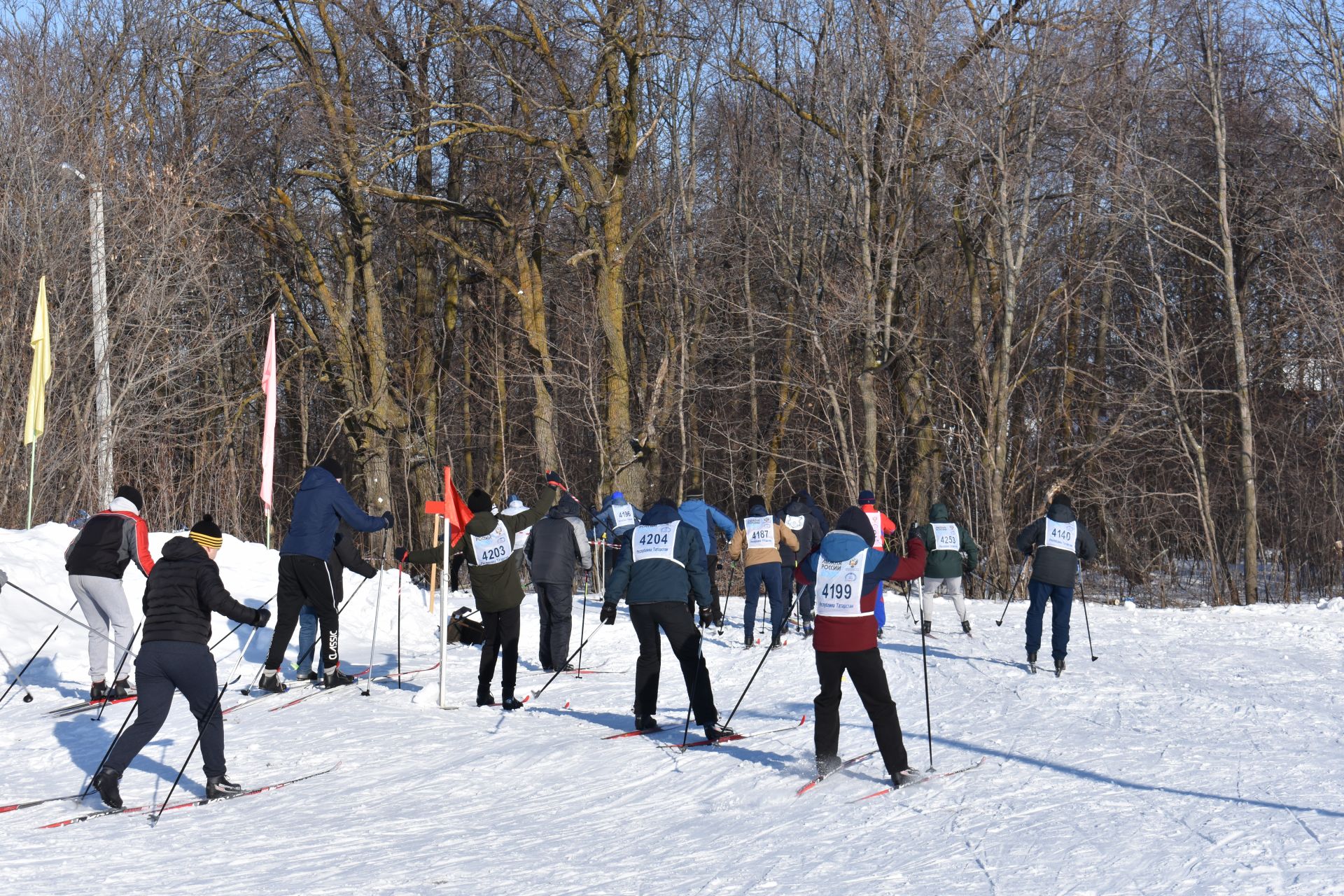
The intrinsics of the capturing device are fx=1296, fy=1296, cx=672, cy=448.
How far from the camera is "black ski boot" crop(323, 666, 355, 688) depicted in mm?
11992

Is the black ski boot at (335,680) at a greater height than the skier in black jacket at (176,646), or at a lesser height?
lesser

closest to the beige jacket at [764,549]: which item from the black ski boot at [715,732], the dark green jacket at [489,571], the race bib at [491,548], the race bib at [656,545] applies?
the dark green jacket at [489,571]

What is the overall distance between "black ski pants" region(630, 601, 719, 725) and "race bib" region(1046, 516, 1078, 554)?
4.28 meters

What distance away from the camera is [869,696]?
7863 mm

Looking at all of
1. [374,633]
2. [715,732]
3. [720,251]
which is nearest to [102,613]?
[374,633]

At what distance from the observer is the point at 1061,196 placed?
2562 centimetres

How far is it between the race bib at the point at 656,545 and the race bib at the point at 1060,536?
4.38 meters

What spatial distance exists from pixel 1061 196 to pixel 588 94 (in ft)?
31.2

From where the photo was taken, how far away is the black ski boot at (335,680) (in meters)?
12.0

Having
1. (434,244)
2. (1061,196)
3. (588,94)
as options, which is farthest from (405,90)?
(1061,196)

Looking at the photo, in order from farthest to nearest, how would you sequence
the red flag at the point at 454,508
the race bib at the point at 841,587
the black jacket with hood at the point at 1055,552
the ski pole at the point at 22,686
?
the black jacket with hood at the point at 1055,552, the red flag at the point at 454,508, the ski pole at the point at 22,686, the race bib at the point at 841,587

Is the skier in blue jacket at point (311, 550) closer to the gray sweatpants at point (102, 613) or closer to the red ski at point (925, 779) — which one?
the gray sweatpants at point (102, 613)

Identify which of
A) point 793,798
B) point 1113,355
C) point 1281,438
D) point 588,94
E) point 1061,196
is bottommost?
point 793,798

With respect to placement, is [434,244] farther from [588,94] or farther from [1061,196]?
[1061,196]
